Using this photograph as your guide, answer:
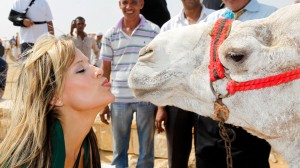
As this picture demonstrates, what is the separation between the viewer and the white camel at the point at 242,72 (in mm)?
1452

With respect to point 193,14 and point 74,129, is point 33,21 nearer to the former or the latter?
point 193,14

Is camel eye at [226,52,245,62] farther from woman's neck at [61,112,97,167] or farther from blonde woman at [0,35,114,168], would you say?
woman's neck at [61,112,97,167]

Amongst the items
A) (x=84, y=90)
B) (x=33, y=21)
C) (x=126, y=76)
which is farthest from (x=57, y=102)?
(x=33, y=21)

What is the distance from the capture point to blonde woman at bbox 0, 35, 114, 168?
1.78 meters

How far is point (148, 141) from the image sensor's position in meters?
3.28

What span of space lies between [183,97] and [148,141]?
1.59 m

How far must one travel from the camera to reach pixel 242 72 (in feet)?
5.00

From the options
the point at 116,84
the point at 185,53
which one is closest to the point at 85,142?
the point at 185,53

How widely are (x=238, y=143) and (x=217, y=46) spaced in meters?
1.07

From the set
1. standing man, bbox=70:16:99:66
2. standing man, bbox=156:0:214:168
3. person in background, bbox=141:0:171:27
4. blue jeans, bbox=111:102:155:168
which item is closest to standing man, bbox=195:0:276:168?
standing man, bbox=156:0:214:168

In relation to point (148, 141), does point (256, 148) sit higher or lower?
higher

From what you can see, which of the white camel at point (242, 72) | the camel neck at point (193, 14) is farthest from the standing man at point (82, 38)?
the white camel at point (242, 72)

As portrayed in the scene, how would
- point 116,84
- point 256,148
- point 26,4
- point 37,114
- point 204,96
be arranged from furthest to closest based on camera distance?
point 26,4 → point 116,84 → point 256,148 → point 37,114 → point 204,96

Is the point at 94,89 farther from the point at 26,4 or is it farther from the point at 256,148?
the point at 26,4
